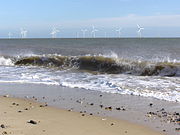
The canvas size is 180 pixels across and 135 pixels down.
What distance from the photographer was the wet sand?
24.8ft

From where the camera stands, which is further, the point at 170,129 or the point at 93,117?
the point at 93,117

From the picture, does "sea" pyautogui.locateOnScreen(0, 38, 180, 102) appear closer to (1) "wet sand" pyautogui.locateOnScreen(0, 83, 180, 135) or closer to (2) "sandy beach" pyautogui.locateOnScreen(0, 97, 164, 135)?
(1) "wet sand" pyautogui.locateOnScreen(0, 83, 180, 135)

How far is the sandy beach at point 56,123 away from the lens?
6.45 meters

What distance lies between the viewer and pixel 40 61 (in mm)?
27328

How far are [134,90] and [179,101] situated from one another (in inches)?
88.9

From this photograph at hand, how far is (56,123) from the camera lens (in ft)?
23.5

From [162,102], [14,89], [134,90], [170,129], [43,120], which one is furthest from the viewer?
[14,89]

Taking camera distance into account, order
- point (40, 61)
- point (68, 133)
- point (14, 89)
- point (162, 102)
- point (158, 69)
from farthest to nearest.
Result: 1. point (40, 61)
2. point (158, 69)
3. point (14, 89)
4. point (162, 102)
5. point (68, 133)

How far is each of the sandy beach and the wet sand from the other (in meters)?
0.32

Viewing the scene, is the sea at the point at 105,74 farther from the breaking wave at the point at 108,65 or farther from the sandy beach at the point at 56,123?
the sandy beach at the point at 56,123

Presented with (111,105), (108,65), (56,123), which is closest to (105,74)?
(108,65)

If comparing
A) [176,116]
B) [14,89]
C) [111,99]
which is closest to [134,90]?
[111,99]

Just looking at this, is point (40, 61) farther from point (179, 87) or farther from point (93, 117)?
point (93, 117)

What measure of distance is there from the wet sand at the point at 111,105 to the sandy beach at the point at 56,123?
0.32 metres
